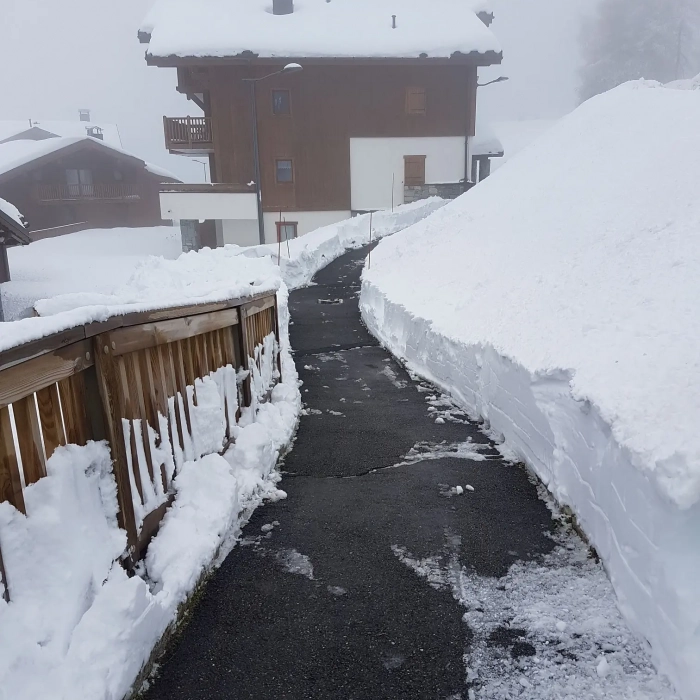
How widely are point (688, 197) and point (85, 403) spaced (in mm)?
8042

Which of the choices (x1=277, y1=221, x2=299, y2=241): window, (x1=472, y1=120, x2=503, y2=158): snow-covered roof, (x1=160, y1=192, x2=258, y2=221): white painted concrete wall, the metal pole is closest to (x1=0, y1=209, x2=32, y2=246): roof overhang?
(x1=160, y1=192, x2=258, y2=221): white painted concrete wall

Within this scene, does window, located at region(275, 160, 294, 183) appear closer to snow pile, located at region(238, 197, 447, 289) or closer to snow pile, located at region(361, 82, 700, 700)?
snow pile, located at region(238, 197, 447, 289)

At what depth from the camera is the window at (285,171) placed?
26.5 meters

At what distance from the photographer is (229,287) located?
523 centimetres

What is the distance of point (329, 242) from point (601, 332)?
16.5m

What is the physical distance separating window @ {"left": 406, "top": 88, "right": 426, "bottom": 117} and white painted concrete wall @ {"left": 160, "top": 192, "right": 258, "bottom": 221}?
8.95m

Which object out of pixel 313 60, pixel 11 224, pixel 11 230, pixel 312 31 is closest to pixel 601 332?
pixel 11 224

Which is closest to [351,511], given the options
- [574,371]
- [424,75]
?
[574,371]

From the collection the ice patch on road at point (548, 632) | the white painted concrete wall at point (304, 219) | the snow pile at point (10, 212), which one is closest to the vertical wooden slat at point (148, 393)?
the ice patch on road at point (548, 632)

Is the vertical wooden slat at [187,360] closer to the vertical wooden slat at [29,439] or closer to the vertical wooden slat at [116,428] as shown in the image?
the vertical wooden slat at [116,428]

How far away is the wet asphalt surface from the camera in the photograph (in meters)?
2.93

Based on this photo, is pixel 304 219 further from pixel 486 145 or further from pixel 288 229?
pixel 486 145

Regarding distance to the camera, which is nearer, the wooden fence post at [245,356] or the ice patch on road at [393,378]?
the wooden fence post at [245,356]

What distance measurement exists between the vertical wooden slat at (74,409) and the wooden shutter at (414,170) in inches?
1051
